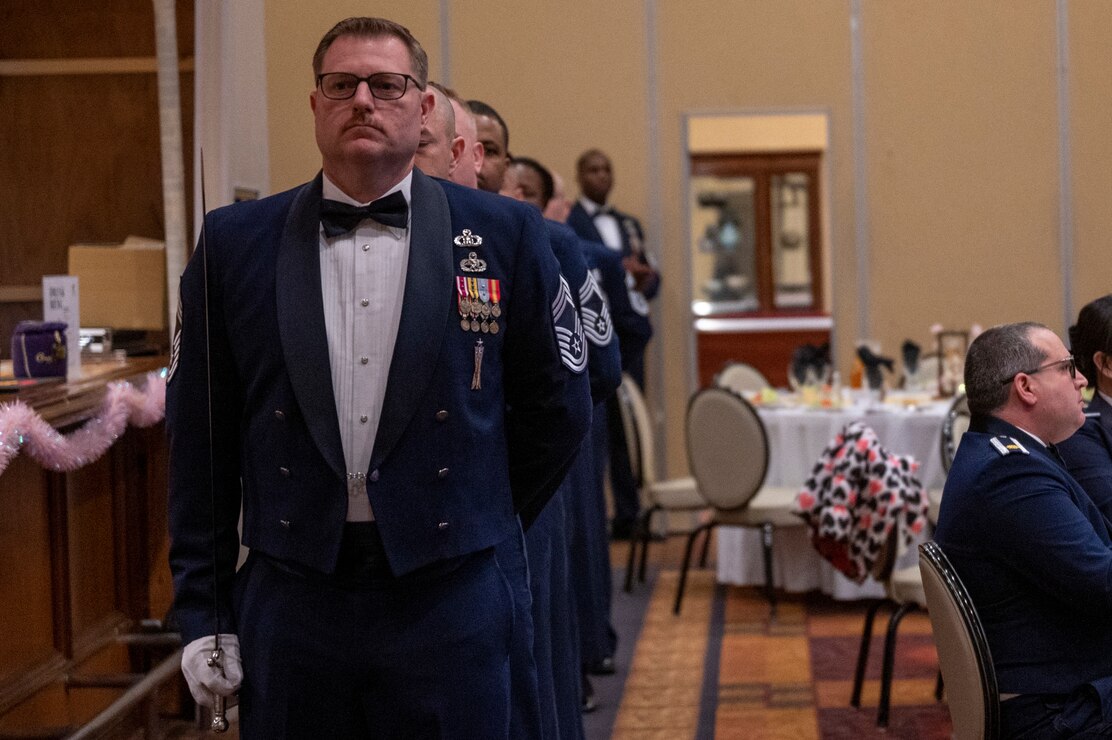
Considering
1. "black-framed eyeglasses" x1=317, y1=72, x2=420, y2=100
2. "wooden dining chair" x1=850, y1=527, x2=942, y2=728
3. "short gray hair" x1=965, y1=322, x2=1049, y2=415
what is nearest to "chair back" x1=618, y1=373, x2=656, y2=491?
"wooden dining chair" x1=850, y1=527, x2=942, y2=728

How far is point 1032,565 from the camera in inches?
98.2

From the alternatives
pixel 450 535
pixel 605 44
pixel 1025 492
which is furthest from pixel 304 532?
pixel 605 44

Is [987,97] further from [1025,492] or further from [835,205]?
[1025,492]

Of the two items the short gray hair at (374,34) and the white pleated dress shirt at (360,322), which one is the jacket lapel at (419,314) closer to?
the white pleated dress shirt at (360,322)

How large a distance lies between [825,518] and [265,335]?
9.53ft

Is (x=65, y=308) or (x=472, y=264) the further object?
(x=65, y=308)

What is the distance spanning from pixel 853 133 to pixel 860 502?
3432mm

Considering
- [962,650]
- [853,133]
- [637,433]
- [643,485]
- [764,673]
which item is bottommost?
[764,673]

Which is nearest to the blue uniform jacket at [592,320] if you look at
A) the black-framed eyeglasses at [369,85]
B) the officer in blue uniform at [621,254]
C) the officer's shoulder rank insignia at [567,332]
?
the officer's shoulder rank insignia at [567,332]

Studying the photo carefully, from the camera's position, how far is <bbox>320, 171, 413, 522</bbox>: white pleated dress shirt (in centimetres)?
173

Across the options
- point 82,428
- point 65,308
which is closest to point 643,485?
point 65,308

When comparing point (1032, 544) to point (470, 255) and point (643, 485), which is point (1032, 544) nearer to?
point (470, 255)

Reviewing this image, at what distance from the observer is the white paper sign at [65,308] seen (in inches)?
154

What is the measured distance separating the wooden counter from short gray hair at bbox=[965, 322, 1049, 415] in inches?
76.2
